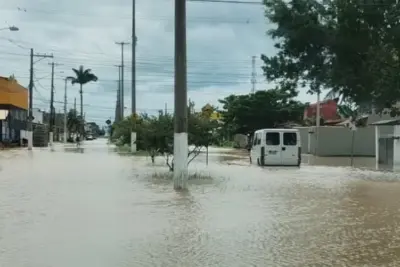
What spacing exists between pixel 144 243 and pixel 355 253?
3.01 m

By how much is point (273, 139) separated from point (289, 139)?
74cm

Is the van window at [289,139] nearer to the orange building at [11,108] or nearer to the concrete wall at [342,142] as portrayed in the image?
the concrete wall at [342,142]

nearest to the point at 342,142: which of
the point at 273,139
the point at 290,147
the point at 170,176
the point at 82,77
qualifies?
the point at 290,147

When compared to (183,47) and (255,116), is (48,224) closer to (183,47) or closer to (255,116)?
(183,47)

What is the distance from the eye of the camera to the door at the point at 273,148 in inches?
1211

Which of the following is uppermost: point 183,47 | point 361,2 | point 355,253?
point 361,2

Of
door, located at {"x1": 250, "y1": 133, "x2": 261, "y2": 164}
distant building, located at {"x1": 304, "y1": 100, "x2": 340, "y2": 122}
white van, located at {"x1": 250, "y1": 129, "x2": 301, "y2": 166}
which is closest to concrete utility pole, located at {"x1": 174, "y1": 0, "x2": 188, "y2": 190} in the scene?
white van, located at {"x1": 250, "y1": 129, "x2": 301, "y2": 166}

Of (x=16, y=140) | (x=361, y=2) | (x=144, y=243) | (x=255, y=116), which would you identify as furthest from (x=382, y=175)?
(x=16, y=140)

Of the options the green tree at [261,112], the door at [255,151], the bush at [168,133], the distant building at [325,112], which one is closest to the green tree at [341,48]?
the bush at [168,133]

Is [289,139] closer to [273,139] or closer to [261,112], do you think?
[273,139]

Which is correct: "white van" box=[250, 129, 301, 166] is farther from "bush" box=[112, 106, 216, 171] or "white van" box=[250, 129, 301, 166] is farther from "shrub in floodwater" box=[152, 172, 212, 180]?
"shrub in floodwater" box=[152, 172, 212, 180]

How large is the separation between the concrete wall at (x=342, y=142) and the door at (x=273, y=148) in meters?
20.1

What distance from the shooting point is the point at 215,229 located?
11211 mm

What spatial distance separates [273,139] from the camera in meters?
30.9
